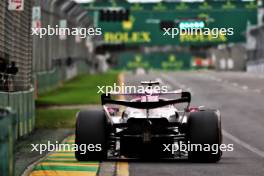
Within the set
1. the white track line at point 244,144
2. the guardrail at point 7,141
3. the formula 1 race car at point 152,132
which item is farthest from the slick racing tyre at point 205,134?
the guardrail at point 7,141

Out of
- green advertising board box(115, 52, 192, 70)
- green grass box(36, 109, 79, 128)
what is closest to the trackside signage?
green grass box(36, 109, 79, 128)

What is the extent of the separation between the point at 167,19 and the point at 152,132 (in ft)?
258

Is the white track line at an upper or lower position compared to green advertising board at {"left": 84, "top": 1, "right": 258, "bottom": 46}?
lower

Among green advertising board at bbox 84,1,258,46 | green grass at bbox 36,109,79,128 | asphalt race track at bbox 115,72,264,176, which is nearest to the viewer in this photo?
asphalt race track at bbox 115,72,264,176

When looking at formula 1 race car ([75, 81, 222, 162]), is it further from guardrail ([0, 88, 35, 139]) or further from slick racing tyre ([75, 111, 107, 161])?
guardrail ([0, 88, 35, 139])

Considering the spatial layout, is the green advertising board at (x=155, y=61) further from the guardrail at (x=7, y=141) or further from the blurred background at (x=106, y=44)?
the guardrail at (x=7, y=141)

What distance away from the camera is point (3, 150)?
8.82 m

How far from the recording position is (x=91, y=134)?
46.3 ft

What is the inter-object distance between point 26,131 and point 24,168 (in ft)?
25.7

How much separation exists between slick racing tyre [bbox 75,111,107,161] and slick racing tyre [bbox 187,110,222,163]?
1.32 m

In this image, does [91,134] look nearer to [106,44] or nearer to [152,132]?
[152,132]

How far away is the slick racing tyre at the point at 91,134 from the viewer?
14.1 meters

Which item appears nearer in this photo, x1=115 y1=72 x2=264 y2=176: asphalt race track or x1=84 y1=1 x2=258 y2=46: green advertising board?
x1=115 y1=72 x2=264 y2=176: asphalt race track

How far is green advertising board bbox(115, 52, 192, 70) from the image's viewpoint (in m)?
118
